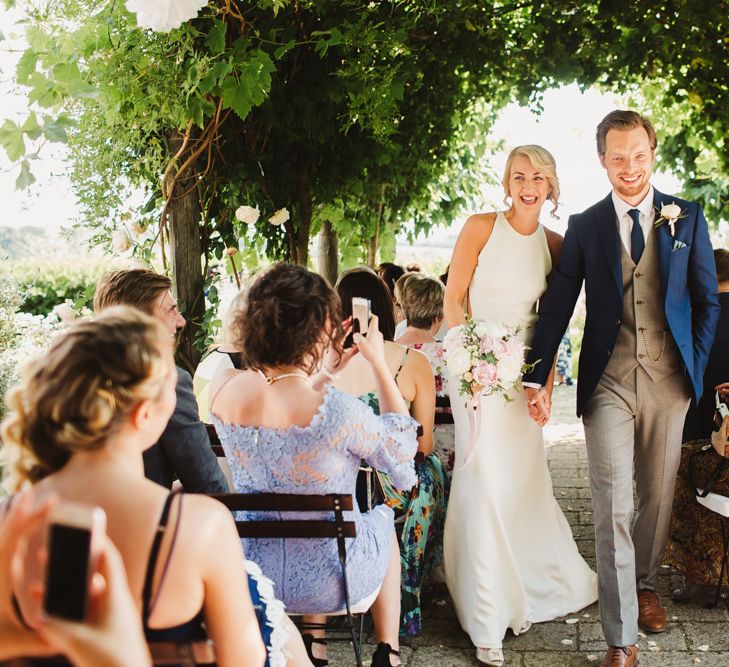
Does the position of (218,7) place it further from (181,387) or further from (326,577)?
(326,577)

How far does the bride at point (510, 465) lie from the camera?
388 cm

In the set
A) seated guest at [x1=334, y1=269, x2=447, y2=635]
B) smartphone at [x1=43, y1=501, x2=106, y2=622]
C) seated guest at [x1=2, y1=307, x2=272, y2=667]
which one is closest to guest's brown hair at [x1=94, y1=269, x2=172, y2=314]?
seated guest at [x1=334, y1=269, x2=447, y2=635]

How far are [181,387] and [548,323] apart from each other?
1.56m

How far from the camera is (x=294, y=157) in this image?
18.3 ft

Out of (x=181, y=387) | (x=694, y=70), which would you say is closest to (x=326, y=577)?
(x=181, y=387)

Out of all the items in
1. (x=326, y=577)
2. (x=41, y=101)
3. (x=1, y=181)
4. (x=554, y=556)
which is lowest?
(x=554, y=556)

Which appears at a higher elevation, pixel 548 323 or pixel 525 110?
pixel 525 110

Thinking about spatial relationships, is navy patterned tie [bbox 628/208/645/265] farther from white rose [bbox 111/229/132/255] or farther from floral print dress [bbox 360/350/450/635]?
white rose [bbox 111/229/132/255]

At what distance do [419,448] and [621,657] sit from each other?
1234mm

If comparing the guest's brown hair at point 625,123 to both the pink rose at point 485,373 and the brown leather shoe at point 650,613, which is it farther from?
the brown leather shoe at point 650,613

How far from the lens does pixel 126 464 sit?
5.66ft

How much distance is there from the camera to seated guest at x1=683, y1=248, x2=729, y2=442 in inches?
169

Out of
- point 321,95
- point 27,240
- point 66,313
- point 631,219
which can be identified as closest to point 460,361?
point 631,219

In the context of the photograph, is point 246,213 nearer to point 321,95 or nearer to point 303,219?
point 321,95
